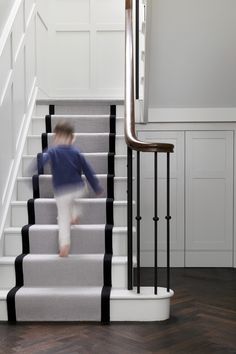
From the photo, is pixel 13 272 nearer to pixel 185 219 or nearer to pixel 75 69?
pixel 185 219

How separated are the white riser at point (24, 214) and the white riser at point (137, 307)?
2.61 ft

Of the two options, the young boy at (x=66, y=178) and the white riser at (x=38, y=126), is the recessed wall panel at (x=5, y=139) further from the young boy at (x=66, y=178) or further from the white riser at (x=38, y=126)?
the white riser at (x=38, y=126)

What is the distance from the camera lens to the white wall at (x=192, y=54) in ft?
13.1

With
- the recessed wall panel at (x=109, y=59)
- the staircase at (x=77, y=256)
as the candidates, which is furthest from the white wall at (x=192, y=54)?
the recessed wall panel at (x=109, y=59)

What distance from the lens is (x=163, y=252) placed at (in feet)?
17.5

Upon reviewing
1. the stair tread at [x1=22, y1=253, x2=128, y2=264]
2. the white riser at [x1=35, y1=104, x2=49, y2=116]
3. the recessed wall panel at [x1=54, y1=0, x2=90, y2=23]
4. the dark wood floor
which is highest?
the recessed wall panel at [x1=54, y1=0, x2=90, y2=23]

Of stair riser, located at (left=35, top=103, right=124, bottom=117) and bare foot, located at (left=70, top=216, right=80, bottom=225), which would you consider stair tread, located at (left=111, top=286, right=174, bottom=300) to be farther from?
stair riser, located at (left=35, top=103, right=124, bottom=117)

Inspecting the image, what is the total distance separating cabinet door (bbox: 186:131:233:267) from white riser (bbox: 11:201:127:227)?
1546 mm

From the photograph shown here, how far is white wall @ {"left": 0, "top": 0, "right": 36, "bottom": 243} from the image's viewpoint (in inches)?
154

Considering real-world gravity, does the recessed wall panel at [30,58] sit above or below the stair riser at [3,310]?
above

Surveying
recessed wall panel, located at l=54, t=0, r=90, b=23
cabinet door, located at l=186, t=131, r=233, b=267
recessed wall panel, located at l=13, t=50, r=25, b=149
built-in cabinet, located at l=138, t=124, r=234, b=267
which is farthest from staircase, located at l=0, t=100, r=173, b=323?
recessed wall panel, located at l=54, t=0, r=90, b=23

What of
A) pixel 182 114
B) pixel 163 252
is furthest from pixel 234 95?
pixel 163 252

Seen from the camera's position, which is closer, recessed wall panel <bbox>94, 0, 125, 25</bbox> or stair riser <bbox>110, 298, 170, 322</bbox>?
stair riser <bbox>110, 298, 170, 322</bbox>

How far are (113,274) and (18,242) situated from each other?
71cm
